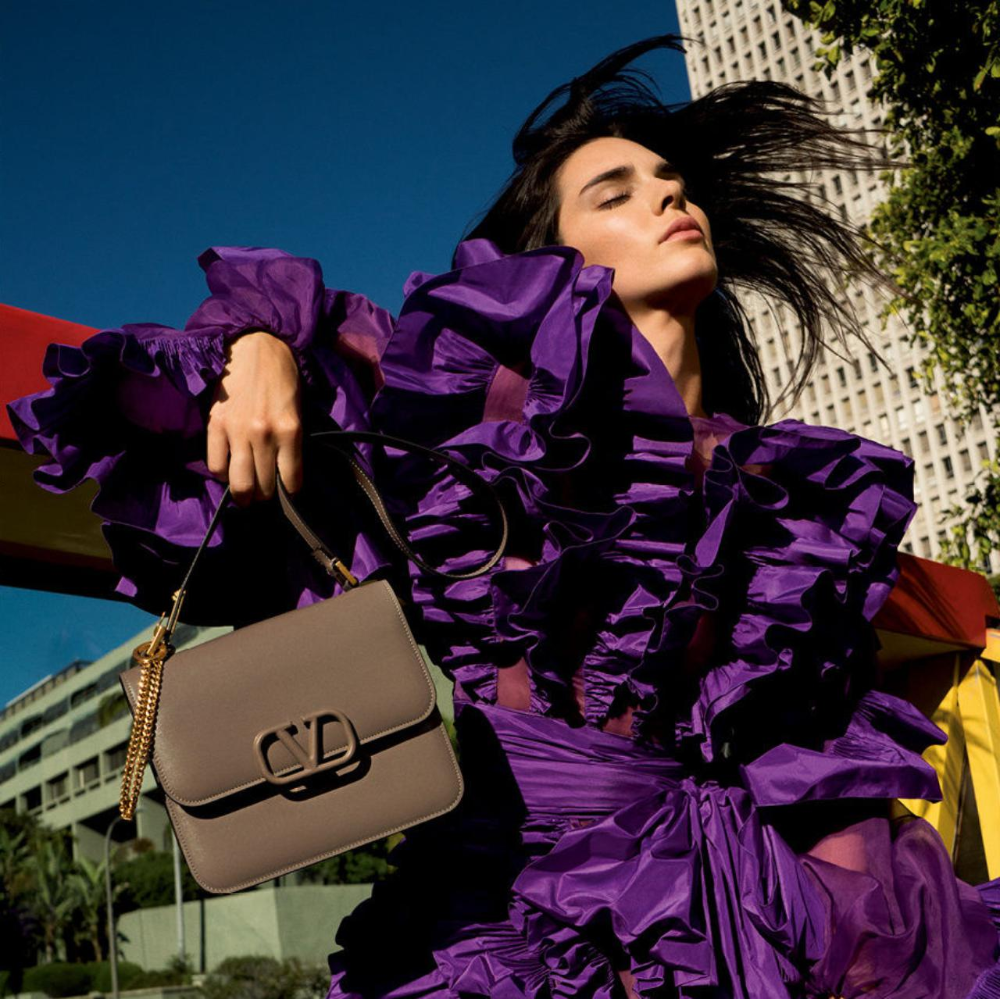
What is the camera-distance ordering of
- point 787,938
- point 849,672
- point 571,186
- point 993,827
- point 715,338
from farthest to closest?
point 993,827
point 715,338
point 571,186
point 849,672
point 787,938

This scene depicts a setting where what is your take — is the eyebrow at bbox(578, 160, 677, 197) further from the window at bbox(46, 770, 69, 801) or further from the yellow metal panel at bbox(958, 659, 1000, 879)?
the window at bbox(46, 770, 69, 801)

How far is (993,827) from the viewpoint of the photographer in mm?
3770

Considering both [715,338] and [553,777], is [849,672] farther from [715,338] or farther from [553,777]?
[715,338]

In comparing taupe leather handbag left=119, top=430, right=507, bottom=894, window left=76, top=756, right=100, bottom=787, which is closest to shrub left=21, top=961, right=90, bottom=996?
window left=76, top=756, right=100, bottom=787

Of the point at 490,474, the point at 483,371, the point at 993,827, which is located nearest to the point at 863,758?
the point at 490,474

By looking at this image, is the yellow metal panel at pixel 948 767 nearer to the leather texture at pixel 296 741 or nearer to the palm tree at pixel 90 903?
the leather texture at pixel 296 741

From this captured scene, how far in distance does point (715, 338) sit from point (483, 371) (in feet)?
2.75

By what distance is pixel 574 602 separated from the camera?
64.2 inches

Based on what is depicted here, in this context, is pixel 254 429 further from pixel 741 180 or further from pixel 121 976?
pixel 121 976

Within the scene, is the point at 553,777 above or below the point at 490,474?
below

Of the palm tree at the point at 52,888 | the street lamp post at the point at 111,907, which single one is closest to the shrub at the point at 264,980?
the street lamp post at the point at 111,907

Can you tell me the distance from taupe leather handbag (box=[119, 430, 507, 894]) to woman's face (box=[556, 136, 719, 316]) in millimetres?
733

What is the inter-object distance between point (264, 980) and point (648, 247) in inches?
352

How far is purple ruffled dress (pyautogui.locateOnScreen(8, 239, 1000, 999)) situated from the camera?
1476 millimetres
